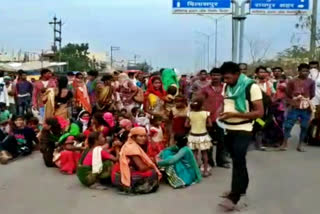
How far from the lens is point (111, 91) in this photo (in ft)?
32.8

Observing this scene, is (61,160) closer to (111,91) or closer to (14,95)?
(111,91)

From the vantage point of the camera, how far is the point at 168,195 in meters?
6.49

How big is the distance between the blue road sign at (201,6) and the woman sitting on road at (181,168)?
A: 583 inches

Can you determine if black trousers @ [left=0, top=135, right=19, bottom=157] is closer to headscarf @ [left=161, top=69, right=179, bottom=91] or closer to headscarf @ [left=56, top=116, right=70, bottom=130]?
headscarf @ [left=56, top=116, right=70, bottom=130]

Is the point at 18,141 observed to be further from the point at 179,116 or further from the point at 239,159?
the point at 239,159

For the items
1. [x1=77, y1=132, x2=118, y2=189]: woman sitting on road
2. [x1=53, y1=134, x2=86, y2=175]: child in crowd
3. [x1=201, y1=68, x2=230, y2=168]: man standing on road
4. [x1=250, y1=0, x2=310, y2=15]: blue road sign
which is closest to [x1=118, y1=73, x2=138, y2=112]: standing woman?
[x1=53, y1=134, x2=86, y2=175]: child in crowd

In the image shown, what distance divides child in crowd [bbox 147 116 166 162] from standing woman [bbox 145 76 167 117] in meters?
0.14

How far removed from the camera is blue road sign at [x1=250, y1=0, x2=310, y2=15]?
21.0 meters

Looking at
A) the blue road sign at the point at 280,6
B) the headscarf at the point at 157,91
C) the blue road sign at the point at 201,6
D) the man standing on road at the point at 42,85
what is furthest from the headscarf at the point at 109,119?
the blue road sign at the point at 280,6

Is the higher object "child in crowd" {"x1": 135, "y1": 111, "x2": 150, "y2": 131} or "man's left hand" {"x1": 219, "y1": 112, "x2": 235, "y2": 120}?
"man's left hand" {"x1": 219, "y1": 112, "x2": 235, "y2": 120}

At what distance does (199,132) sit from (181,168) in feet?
2.65

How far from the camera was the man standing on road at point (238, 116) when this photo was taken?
5.45 m

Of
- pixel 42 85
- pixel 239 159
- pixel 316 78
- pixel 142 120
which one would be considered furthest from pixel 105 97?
pixel 239 159

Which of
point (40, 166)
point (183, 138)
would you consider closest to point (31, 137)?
point (40, 166)
